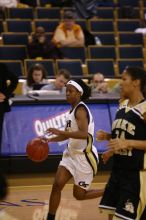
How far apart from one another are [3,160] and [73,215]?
2.37 meters

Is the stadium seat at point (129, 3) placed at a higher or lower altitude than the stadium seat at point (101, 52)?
higher

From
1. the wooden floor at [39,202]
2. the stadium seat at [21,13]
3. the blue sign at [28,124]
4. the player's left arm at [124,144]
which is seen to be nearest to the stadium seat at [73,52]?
the stadium seat at [21,13]

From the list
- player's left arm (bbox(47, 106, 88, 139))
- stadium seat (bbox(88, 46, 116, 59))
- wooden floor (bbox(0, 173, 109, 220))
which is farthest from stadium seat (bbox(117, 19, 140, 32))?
player's left arm (bbox(47, 106, 88, 139))

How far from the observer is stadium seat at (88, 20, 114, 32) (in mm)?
15078

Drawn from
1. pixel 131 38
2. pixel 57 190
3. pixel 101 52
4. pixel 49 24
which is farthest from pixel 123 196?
pixel 131 38

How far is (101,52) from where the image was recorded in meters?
13.9

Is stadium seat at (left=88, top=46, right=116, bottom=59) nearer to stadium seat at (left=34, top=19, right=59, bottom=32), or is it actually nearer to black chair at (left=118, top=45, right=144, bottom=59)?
black chair at (left=118, top=45, right=144, bottom=59)

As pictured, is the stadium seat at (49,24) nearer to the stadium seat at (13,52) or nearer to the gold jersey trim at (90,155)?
the stadium seat at (13,52)

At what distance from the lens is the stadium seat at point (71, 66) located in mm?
12844

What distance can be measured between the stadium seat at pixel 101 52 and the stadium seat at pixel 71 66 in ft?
3.34

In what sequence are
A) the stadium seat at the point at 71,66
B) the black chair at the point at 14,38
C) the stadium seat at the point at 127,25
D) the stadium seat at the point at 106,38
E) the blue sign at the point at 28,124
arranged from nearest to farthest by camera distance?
the blue sign at the point at 28,124 → the stadium seat at the point at 71,66 → the black chair at the point at 14,38 → the stadium seat at the point at 106,38 → the stadium seat at the point at 127,25

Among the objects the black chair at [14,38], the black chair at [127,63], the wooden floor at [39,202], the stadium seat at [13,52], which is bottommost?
the wooden floor at [39,202]

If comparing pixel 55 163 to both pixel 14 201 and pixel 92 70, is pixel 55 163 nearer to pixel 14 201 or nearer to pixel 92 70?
pixel 14 201

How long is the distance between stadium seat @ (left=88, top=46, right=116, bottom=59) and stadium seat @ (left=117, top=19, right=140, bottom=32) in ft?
5.22
